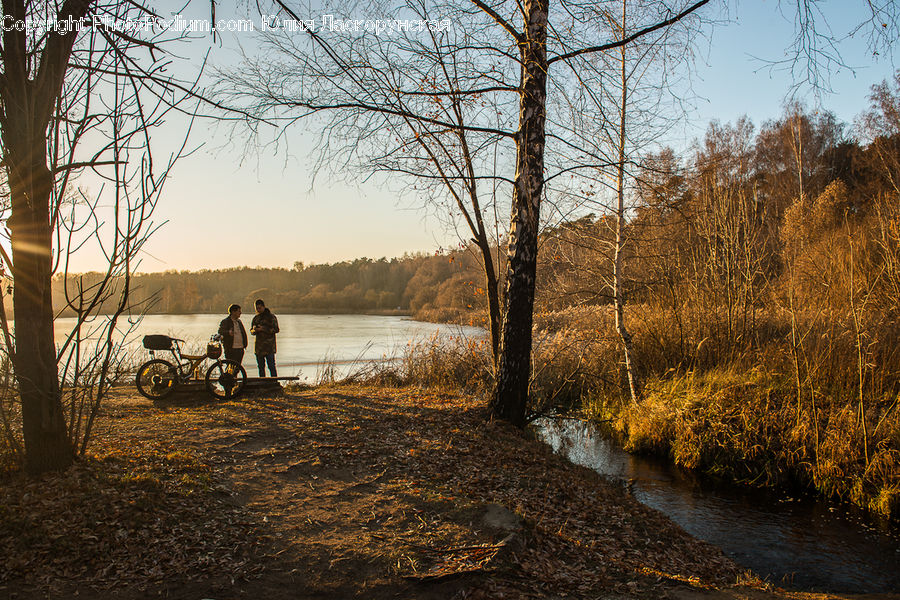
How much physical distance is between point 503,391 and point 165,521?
4486 millimetres

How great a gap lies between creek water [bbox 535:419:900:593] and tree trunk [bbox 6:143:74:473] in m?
6.51

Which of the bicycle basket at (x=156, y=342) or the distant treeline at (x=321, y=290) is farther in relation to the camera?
the distant treeline at (x=321, y=290)

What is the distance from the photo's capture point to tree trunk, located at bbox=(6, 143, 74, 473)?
4.22 meters

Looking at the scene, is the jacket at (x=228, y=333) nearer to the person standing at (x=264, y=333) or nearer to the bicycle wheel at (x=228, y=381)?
the person standing at (x=264, y=333)

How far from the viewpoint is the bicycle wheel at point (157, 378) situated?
9516 mm

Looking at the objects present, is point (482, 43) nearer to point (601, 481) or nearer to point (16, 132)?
point (16, 132)

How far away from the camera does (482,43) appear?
6.66 metres

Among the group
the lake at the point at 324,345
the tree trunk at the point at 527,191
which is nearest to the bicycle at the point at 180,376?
the lake at the point at 324,345

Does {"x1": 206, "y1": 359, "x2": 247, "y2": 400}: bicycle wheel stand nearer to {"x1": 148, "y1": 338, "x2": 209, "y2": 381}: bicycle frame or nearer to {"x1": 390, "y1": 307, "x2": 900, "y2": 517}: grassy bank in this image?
{"x1": 148, "y1": 338, "x2": 209, "y2": 381}: bicycle frame

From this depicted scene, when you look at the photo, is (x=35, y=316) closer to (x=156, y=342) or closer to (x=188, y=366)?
(x=156, y=342)

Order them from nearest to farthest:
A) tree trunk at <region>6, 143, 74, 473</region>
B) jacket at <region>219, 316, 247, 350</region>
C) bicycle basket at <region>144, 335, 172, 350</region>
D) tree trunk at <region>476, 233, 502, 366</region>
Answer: tree trunk at <region>6, 143, 74, 473</region> → tree trunk at <region>476, 233, 502, 366</region> → bicycle basket at <region>144, 335, 172, 350</region> → jacket at <region>219, 316, 247, 350</region>

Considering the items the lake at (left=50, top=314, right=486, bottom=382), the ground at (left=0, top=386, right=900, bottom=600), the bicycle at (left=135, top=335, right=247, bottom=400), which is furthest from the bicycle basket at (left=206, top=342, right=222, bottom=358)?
the lake at (left=50, top=314, right=486, bottom=382)

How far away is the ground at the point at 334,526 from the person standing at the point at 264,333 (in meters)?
4.95

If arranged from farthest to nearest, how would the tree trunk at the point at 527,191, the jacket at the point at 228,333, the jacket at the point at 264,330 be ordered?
1. the jacket at the point at 264,330
2. the jacket at the point at 228,333
3. the tree trunk at the point at 527,191
